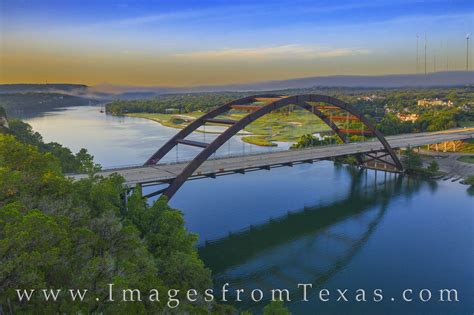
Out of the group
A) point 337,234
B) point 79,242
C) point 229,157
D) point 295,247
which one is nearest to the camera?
point 79,242

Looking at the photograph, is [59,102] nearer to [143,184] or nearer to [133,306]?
[143,184]

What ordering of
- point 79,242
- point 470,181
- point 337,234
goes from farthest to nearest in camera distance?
1. point 470,181
2. point 337,234
3. point 79,242

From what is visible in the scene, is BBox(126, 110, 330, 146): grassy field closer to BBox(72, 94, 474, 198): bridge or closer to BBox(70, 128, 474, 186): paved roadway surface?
BBox(70, 128, 474, 186): paved roadway surface

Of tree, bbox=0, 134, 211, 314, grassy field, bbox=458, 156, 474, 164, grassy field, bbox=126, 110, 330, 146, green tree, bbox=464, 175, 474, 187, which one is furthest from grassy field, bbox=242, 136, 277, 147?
tree, bbox=0, 134, 211, 314

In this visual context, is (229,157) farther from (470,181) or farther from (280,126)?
(280,126)

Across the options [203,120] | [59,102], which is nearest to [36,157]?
[203,120]

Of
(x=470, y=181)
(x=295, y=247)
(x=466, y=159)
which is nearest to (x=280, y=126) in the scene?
(x=466, y=159)
